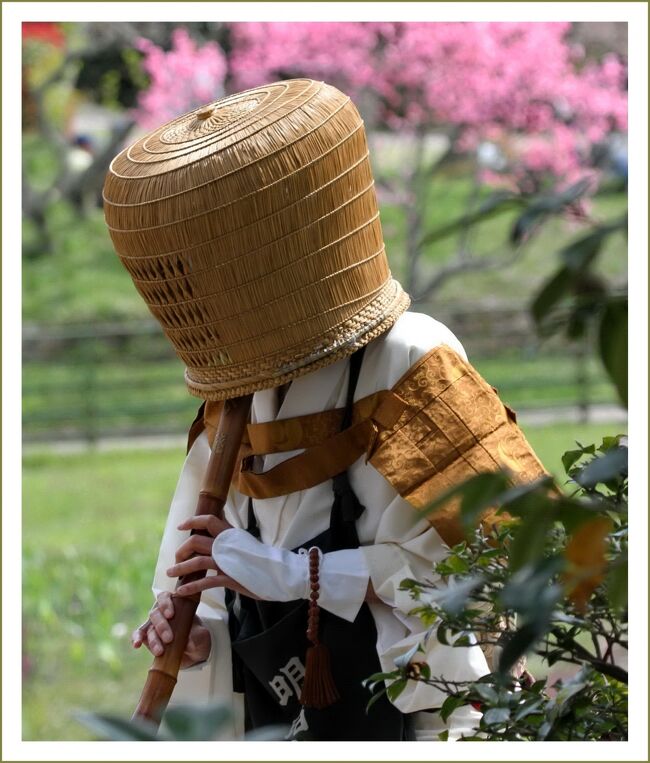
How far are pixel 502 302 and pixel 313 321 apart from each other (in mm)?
7048

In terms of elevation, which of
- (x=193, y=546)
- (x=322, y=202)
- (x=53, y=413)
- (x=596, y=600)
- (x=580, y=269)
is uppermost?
(x=580, y=269)

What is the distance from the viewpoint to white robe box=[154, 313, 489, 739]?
1667 mm

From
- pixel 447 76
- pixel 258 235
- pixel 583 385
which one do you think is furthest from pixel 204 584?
pixel 447 76

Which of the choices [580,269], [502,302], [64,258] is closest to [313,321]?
[580,269]

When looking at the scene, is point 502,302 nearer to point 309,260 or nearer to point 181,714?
point 309,260

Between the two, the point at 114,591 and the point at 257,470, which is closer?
the point at 257,470

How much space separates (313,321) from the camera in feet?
→ 5.32

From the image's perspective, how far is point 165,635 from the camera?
1.68 m

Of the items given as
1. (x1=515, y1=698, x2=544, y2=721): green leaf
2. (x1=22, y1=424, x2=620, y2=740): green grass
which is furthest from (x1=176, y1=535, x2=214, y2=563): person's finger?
(x1=22, y1=424, x2=620, y2=740): green grass

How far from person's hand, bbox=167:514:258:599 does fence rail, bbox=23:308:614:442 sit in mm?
5614

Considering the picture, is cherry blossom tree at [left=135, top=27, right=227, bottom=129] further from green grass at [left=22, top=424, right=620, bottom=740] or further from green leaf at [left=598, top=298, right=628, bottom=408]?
green leaf at [left=598, top=298, right=628, bottom=408]

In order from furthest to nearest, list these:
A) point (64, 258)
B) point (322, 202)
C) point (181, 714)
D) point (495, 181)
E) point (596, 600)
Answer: point (64, 258) → point (495, 181) → point (322, 202) → point (596, 600) → point (181, 714)

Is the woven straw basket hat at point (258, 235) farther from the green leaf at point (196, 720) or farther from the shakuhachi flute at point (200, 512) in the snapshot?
the green leaf at point (196, 720)

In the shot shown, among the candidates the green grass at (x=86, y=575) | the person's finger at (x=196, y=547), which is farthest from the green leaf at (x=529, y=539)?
the green grass at (x=86, y=575)
